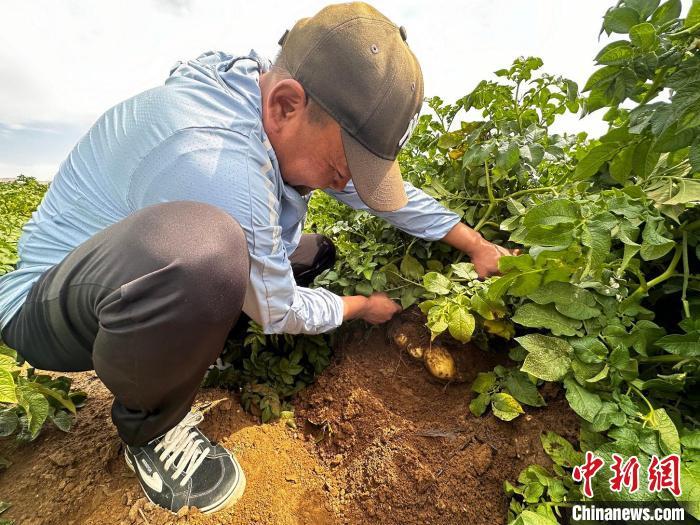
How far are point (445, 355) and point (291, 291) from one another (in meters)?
0.62

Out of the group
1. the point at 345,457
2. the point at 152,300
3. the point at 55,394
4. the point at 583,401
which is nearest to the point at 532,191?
the point at 583,401

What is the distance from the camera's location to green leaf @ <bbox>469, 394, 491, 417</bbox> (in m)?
1.35

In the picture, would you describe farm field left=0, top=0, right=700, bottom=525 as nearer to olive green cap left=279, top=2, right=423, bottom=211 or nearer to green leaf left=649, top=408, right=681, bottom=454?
green leaf left=649, top=408, right=681, bottom=454

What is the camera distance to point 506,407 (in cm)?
128

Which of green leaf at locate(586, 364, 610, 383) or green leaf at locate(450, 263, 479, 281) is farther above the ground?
green leaf at locate(586, 364, 610, 383)

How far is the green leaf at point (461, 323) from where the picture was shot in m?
1.36

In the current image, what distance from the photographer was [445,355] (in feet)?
5.05

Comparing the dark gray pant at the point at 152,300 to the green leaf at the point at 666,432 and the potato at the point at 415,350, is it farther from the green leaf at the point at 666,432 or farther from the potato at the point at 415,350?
the green leaf at the point at 666,432

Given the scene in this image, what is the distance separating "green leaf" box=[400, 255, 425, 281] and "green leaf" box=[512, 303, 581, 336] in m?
0.56

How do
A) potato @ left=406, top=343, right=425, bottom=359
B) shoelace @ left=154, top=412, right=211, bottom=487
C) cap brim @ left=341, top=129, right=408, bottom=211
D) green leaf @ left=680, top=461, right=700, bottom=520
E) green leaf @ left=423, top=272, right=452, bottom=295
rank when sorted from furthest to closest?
1. potato @ left=406, top=343, right=425, bottom=359
2. green leaf @ left=423, top=272, right=452, bottom=295
3. shoelace @ left=154, top=412, right=211, bottom=487
4. cap brim @ left=341, top=129, right=408, bottom=211
5. green leaf @ left=680, top=461, right=700, bottom=520

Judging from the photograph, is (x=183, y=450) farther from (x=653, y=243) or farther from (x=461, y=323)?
(x=653, y=243)

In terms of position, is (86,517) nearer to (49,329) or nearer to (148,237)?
(49,329)

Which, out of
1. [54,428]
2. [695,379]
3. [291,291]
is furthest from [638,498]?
[54,428]

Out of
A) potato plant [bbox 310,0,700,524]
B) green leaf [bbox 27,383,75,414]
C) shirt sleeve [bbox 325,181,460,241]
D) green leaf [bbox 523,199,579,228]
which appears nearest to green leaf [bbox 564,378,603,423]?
potato plant [bbox 310,0,700,524]
